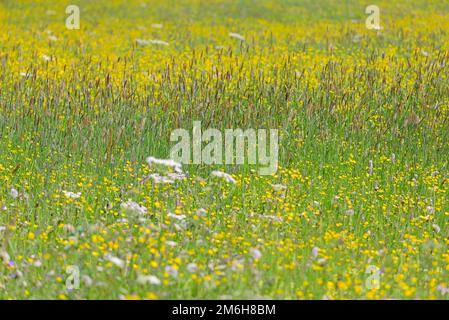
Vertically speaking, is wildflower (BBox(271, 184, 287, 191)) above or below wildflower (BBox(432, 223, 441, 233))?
above

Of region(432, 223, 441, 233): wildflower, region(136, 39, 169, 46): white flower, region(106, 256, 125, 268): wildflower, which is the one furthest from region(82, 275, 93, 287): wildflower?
region(136, 39, 169, 46): white flower

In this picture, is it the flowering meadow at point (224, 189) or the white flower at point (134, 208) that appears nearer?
the flowering meadow at point (224, 189)

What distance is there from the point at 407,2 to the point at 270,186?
1566 cm

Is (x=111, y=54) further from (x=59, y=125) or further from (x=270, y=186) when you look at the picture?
(x=270, y=186)

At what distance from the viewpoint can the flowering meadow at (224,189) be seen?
489 cm

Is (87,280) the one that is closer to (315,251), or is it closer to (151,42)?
(315,251)

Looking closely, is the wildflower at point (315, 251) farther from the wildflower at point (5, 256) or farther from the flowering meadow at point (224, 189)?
the wildflower at point (5, 256)

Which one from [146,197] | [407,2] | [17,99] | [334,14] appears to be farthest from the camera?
[407,2]

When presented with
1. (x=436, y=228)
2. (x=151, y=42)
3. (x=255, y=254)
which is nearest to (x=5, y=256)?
(x=255, y=254)

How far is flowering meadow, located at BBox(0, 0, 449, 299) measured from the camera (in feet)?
16.1

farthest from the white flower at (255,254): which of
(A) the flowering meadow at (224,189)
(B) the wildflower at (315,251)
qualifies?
(B) the wildflower at (315,251)

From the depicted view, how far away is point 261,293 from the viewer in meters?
4.80

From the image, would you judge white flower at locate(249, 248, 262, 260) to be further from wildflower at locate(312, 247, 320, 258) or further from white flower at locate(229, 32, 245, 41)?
white flower at locate(229, 32, 245, 41)
